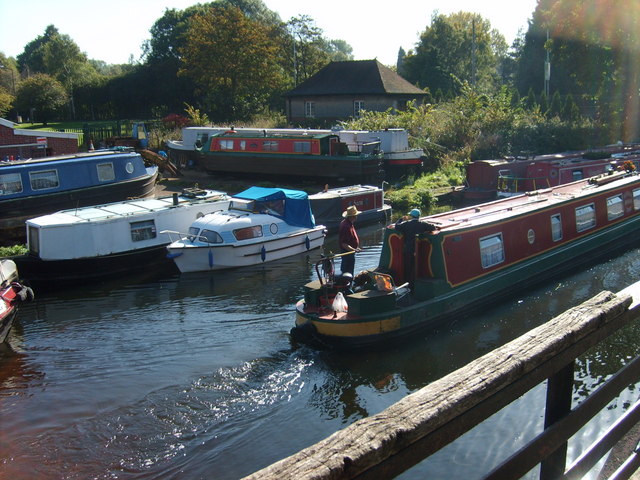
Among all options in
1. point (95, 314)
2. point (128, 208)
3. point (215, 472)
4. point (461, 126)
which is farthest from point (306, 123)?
point (215, 472)

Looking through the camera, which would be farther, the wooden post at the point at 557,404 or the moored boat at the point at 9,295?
the moored boat at the point at 9,295

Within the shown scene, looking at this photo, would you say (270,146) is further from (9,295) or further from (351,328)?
(351,328)

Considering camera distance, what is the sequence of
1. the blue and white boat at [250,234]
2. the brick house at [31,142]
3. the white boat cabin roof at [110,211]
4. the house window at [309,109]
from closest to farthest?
the white boat cabin roof at [110,211] → the blue and white boat at [250,234] → the brick house at [31,142] → the house window at [309,109]

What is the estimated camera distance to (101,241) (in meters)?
16.4

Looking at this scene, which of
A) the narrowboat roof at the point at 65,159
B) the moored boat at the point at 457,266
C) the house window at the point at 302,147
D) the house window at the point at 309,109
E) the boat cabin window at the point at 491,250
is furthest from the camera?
the house window at the point at 309,109

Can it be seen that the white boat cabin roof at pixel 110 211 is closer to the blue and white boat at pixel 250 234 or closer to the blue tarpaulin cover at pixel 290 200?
the blue and white boat at pixel 250 234

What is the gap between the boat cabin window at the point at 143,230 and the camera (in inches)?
668

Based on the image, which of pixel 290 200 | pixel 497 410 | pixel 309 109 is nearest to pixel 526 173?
pixel 290 200

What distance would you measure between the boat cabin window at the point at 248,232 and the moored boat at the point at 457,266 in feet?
13.8

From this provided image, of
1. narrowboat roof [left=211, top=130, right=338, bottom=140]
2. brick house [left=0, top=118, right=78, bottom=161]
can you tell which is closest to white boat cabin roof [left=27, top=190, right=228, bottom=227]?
narrowboat roof [left=211, top=130, right=338, bottom=140]

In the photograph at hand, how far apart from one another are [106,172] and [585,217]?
15.1 meters

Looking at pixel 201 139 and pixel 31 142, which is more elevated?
pixel 31 142

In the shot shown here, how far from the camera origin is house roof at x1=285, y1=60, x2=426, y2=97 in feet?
127

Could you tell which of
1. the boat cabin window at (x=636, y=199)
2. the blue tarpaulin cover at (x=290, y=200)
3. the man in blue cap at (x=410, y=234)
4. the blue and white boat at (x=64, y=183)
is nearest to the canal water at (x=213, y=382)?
the man in blue cap at (x=410, y=234)
